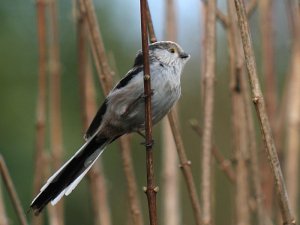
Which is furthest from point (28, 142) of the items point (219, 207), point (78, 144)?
point (219, 207)

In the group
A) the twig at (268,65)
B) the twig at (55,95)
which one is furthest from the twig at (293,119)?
the twig at (55,95)

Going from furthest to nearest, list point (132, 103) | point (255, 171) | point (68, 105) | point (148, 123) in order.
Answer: point (68, 105) → point (132, 103) → point (255, 171) → point (148, 123)

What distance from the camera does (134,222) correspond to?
205cm

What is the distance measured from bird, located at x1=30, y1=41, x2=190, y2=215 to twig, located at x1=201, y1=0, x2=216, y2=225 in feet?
0.47

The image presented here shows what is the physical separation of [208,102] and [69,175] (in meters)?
0.47

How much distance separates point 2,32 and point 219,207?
8.88 feet

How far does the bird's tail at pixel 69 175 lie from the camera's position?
185 cm

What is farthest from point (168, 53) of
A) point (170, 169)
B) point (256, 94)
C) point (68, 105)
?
point (68, 105)

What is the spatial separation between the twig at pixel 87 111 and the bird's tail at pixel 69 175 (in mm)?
113

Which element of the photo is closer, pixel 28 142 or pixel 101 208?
pixel 101 208

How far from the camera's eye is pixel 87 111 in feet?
7.53

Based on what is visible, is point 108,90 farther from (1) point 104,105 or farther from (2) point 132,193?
(2) point 132,193

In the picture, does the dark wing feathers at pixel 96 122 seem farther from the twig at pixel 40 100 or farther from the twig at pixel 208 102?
the twig at pixel 208 102

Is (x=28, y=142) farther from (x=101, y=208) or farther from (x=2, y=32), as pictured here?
(x=101, y=208)
